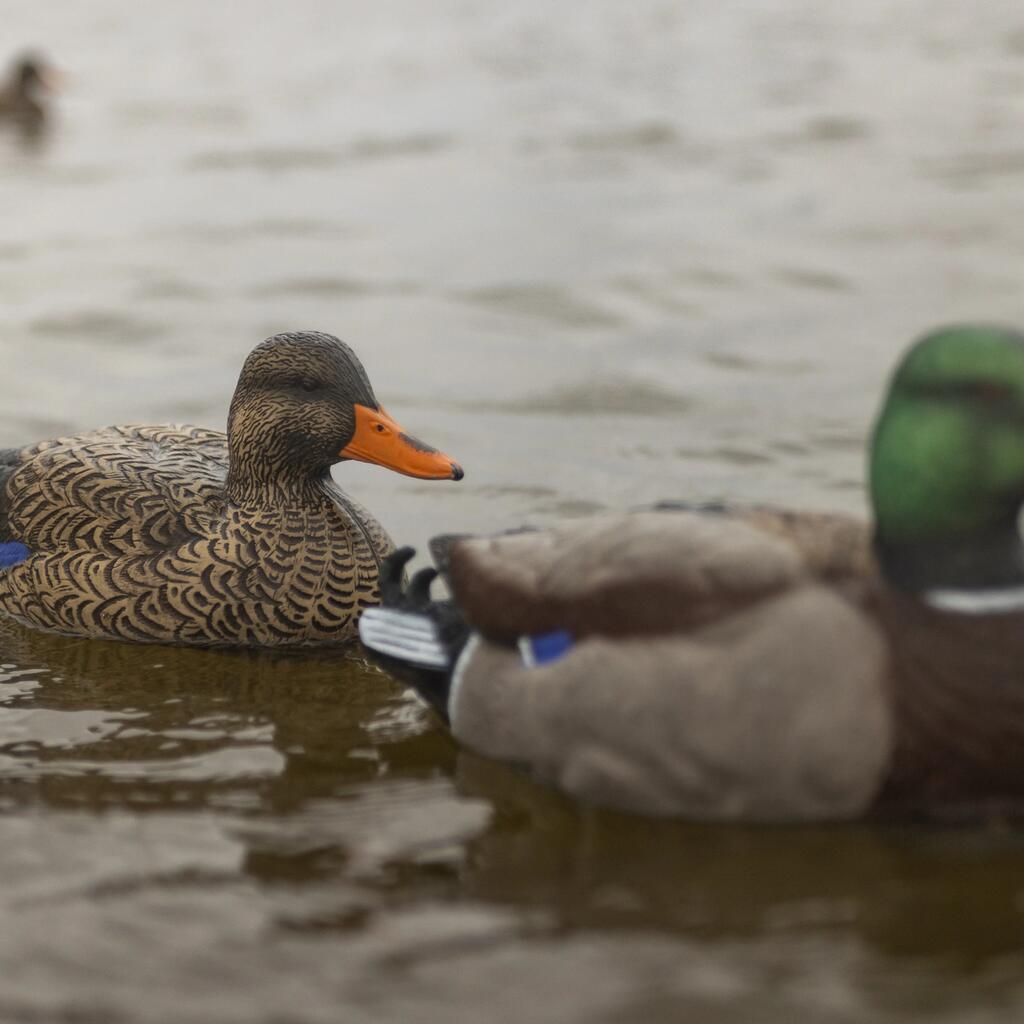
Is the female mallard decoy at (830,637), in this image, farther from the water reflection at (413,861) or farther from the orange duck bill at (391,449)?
the orange duck bill at (391,449)

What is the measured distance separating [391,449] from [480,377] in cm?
336

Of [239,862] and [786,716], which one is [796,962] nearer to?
[786,716]

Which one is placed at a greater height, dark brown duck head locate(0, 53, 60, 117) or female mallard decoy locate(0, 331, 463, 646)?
dark brown duck head locate(0, 53, 60, 117)

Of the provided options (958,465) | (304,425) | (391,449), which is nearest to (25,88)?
(304,425)

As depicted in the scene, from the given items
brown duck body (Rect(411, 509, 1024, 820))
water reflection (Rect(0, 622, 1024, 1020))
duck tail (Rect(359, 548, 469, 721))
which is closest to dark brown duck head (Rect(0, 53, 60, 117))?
water reflection (Rect(0, 622, 1024, 1020))

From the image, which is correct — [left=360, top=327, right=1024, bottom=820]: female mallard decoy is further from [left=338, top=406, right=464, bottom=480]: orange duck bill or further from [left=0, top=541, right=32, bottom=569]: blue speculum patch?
[left=0, top=541, right=32, bottom=569]: blue speculum patch

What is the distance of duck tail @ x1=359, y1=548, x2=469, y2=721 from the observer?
4.97 meters

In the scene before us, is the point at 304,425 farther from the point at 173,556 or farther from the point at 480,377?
the point at 480,377

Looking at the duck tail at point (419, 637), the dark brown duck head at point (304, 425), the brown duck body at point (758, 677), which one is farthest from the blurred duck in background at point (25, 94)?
the brown duck body at point (758, 677)

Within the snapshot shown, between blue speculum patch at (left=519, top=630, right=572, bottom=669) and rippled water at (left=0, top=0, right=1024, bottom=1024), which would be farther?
blue speculum patch at (left=519, top=630, right=572, bottom=669)

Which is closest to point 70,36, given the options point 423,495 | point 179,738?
point 423,495

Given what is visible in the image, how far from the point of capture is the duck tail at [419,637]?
16.3 ft

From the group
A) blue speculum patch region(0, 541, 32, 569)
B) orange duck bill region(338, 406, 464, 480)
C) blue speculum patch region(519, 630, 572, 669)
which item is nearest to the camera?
blue speculum patch region(519, 630, 572, 669)

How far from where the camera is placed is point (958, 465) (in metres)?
4.29
